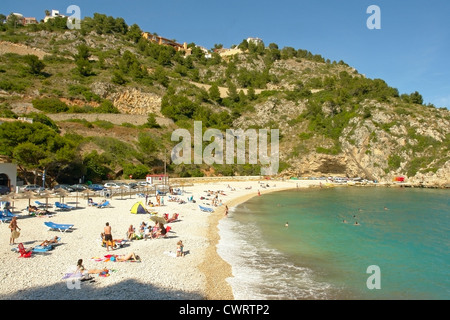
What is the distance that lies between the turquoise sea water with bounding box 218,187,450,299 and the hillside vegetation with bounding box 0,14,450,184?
2009cm

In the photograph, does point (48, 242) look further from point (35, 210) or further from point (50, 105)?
point (50, 105)

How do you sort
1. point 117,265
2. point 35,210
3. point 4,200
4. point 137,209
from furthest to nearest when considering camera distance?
point 137,209 → point 35,210 → point 4,200 → point 117,265

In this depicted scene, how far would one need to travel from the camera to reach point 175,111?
6072 cm

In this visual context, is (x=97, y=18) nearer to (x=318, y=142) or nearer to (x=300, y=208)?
(x=318, y=142)

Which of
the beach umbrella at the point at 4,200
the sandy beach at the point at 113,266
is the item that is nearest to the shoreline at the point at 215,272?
the sandy beach at the point at 113,266

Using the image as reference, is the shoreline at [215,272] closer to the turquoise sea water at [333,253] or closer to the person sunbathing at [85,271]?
the turquoise sea water at [333,253]

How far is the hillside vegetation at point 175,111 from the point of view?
39875 mm

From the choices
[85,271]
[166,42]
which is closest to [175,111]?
[85,271]

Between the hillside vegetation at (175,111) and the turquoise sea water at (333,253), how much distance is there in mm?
20086

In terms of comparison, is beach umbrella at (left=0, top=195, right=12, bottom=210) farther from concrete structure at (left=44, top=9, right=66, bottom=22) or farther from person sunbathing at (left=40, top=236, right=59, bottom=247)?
concrete structure at (left=44, top=9, right=66, bottom=22)

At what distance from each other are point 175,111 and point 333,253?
52091 millimetres

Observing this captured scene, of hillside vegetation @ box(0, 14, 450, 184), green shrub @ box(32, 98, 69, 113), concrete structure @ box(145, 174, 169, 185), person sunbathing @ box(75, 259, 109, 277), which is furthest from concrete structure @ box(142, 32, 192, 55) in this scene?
person sunbathing @ box(75, 259, 109, 277)

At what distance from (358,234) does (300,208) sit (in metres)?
9.15

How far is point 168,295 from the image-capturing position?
8.20 m
